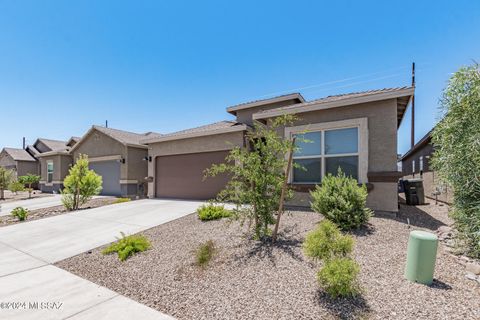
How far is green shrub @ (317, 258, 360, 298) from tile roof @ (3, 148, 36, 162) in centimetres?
3837

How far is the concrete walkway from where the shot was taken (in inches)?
127

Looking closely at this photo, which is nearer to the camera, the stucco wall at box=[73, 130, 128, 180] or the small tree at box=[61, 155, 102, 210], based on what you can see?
the small tree at box=[61, 155, 102, 210]

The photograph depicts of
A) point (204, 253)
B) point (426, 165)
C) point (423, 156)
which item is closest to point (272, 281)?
point (204, 253)

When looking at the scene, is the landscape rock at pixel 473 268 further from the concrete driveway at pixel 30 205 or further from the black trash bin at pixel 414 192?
the concrete driveway at pixel 30 205

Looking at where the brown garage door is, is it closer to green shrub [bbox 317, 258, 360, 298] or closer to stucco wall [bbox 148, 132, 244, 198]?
stucco wall [bbox 148, 132, 244, 198]

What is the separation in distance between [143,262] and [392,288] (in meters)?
4.56

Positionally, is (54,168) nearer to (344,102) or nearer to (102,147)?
(102,147)

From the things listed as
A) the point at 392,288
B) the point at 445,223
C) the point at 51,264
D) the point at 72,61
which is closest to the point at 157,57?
the point at 72,61

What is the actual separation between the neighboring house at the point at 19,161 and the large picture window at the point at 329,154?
35.6 m

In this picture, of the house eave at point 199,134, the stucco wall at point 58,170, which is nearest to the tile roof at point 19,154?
the stucco wall at point 58,170

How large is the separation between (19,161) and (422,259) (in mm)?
39538

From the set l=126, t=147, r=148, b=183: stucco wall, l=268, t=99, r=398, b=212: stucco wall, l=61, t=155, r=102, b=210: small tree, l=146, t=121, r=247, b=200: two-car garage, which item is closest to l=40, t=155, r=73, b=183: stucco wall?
l=126, t=147, r=148, b=183: stucco wall

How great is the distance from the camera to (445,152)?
5273mm

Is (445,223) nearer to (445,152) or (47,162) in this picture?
(445,152)
